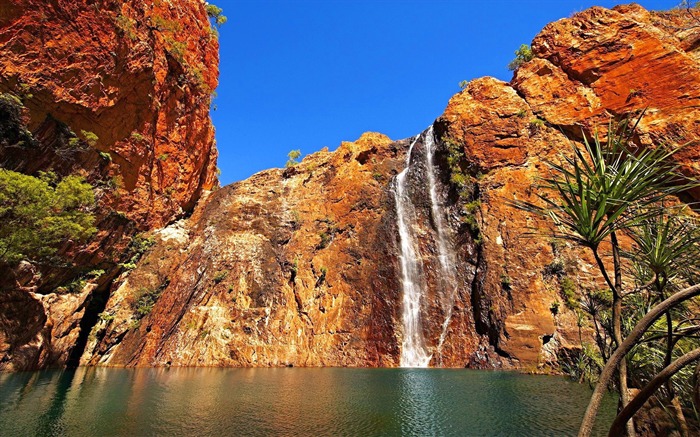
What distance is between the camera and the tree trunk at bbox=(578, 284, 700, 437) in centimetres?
395

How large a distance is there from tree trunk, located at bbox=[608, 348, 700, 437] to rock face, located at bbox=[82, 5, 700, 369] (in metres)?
25.9

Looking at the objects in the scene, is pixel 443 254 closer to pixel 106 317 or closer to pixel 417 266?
pixel 417 266

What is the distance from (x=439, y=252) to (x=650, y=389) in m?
34.0

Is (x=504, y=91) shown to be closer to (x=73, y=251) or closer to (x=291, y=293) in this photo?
(x=291, y=293)

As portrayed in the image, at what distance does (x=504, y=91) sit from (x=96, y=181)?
40.6m

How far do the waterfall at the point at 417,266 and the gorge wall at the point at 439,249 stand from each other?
0.60ft

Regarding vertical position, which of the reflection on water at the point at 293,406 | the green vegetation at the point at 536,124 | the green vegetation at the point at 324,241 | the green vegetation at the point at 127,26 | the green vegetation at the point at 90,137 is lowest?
the reflection on water at the point at 293,406

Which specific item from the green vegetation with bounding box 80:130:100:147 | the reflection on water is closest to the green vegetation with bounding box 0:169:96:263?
the green vegetation with bounding box 80:130:100:147

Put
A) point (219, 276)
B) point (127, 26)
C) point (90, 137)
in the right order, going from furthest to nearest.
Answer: point (219, 276), point (127, 26), point (90, 137)

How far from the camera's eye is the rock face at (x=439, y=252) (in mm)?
31328

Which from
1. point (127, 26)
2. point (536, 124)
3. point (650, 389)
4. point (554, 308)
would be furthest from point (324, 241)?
point (650, 389)

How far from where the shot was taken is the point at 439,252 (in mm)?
37312

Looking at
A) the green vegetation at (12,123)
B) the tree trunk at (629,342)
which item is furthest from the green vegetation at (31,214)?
the tree trunk at (629,342)

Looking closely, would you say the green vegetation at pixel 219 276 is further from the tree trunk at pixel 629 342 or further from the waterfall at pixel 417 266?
the tree trunk at pixel 629 342
